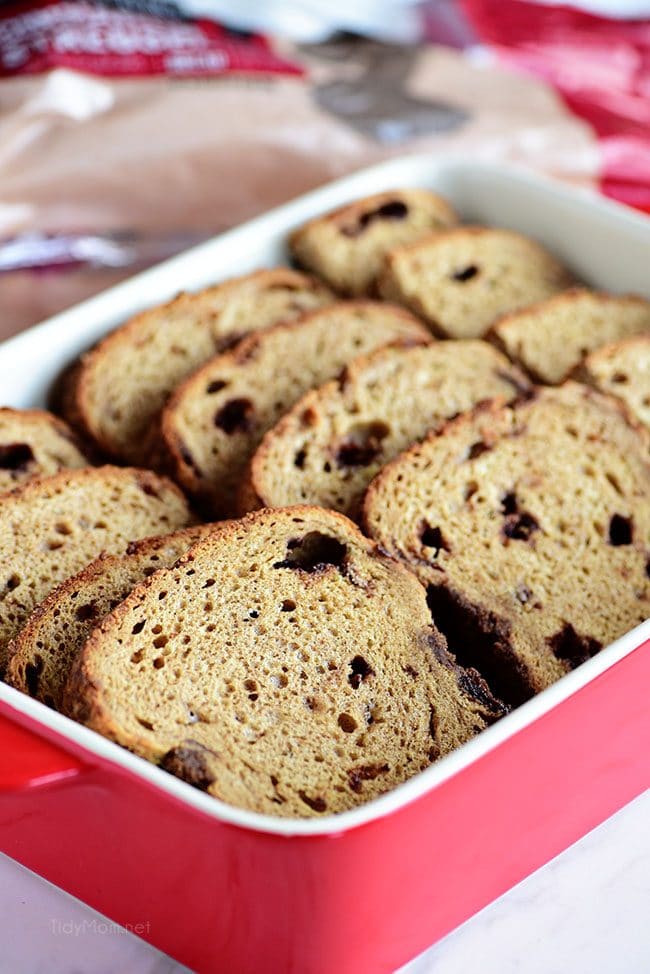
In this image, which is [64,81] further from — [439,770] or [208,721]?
[439,770]

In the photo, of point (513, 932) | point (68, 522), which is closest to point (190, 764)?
point (513, 932)

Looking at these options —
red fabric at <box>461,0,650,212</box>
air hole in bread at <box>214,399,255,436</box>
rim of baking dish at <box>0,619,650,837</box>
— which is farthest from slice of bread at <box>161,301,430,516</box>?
red fabric at <box>461,0,650,212</box>

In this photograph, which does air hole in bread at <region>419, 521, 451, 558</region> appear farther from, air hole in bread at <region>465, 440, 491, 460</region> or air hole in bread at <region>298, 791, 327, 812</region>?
air hole in bread at <region>298, 791, 327, 812</region>

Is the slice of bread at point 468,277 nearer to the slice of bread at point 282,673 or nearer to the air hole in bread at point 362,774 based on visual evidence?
the slice of bread at point 282,673

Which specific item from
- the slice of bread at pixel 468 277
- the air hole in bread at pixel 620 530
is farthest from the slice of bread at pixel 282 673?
the slice of bread at pixel 468 277

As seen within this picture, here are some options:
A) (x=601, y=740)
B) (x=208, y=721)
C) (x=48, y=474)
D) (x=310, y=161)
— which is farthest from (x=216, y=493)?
(x=310, y=161)

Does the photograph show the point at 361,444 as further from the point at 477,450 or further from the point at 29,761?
the point at 29,761
